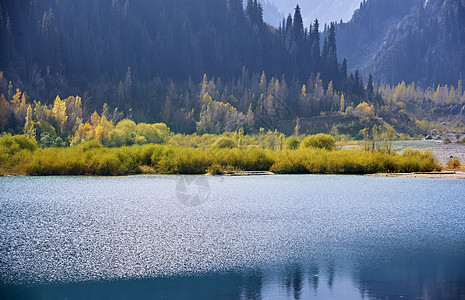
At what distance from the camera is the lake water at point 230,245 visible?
9.08m

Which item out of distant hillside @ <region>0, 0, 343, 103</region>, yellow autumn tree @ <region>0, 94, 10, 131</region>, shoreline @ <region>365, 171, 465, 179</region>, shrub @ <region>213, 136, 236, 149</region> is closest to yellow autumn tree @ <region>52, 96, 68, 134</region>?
yellow autumn tree @ <region>0, 94, 10, 131</region>

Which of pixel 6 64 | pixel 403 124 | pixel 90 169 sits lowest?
pixel 90 169

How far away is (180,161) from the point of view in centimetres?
3042

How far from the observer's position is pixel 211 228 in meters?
13.5

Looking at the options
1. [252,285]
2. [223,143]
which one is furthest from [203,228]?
[223,143]

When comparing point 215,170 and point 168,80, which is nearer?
point 215,170

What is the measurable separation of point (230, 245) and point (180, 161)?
19.2 m

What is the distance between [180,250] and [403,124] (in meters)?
124

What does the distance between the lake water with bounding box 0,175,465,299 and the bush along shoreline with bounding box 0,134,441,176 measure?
8875 millimetres

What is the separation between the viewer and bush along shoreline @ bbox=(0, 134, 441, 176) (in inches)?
1139

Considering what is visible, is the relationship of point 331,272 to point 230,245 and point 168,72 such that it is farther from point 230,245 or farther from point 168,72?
point 168,72

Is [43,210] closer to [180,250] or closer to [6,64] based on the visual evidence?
[180,250]

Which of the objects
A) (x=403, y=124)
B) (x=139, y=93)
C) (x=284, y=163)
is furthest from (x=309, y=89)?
(x=284, y=163)

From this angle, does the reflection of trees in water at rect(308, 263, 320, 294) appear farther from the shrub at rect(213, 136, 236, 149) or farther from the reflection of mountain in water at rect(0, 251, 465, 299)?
the shrub at rect(213, 136, 236, 149)
